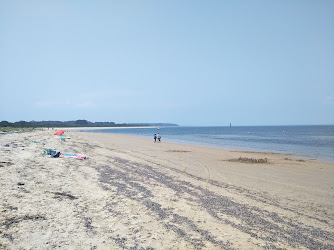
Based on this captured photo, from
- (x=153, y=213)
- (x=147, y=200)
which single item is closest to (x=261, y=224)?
(x=153, y=213)

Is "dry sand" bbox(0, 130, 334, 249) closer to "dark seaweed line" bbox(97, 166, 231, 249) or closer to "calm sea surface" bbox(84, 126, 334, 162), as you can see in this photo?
"dark seaweed line" bbox(97, 166, 231, 249)

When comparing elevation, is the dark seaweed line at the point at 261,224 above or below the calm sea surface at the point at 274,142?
above

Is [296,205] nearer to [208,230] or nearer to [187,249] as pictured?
[208,230]

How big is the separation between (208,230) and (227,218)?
97 centimetres

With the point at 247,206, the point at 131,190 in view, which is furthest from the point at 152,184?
the point at 247,206

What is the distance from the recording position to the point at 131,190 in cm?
769

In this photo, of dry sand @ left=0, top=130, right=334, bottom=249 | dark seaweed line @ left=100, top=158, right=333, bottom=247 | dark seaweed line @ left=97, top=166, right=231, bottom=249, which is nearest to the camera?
dry sand @ left=0, top=130, right=334, bottom=249

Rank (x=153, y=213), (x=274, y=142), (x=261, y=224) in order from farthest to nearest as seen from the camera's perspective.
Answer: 1. (x=274, y=142)
2. (x=153, y=213)
3. (x=261, y=224)

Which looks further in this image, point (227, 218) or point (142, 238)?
point (227, 218)

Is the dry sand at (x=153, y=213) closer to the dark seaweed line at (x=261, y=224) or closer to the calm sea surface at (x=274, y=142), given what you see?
the dark seaweed line at (x=261, y=224)

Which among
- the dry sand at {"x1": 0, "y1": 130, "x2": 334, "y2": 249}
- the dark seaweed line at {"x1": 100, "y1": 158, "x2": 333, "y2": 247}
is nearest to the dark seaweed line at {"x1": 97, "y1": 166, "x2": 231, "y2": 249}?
the dry sand at {"x1": 0, "y1": 130, "x2": 334, "y2": 249}

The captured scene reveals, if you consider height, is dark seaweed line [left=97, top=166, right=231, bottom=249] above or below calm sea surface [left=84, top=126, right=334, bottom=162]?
above

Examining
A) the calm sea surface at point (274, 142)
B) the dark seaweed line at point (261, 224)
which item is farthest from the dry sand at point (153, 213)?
the calm sea surface at point (274, 142)

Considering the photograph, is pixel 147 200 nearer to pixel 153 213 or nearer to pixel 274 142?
pixel 153 213
